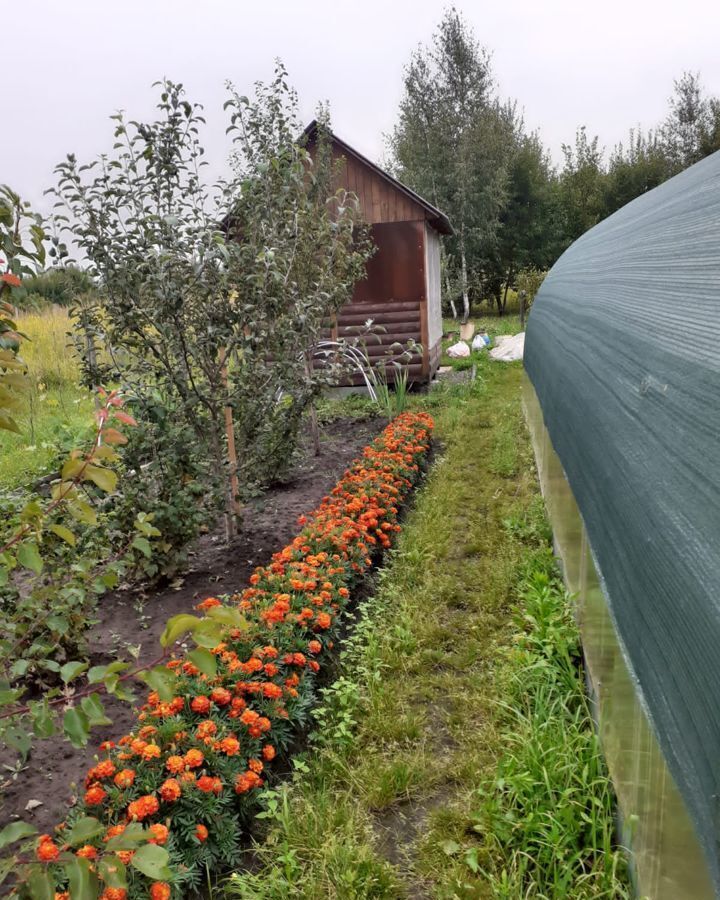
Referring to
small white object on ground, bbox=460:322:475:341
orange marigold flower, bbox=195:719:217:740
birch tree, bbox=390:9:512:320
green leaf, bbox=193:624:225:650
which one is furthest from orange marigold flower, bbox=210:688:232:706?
birch tree, bbox=390:9:512:320

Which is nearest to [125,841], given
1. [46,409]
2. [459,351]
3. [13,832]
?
[13,832]

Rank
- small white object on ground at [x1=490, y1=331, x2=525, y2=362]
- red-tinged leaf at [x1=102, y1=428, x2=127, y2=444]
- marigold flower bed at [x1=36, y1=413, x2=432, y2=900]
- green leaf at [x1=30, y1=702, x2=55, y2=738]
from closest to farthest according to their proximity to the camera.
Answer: green leaf at [x1=30, y1=702, x2=55, y2=738] → red-tinged leaf at [x1=102, y1=428, x2=127, y2=444] → marigold flower bed at [x1=36, y1=413, x2=432, y2=900] → small white object on ground at [x1=490, y1=331, x2=525, y2=362]

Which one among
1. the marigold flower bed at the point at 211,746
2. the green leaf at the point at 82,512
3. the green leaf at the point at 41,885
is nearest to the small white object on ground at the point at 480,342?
the marigold flower bed at the point at 211,746

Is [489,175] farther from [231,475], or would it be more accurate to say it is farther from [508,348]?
[231,475]

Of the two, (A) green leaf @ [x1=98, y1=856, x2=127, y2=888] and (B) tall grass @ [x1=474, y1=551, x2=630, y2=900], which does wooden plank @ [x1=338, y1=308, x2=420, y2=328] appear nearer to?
(B) tall grass @ [x1=474, y1=551, x2=630, y2=900]

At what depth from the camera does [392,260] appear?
10578mm

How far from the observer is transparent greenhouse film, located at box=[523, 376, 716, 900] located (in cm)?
129

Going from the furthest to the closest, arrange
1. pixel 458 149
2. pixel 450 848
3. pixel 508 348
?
pixel 458 149 < pixel 508 348 < pixel 450 848

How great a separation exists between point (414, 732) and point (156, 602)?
180cm

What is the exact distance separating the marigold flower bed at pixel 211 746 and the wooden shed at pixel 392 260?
7.40 metres

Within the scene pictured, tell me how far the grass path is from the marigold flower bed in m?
0.15

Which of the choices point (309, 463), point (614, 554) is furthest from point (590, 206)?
point (614, 554)

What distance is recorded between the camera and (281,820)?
2242 millimetres

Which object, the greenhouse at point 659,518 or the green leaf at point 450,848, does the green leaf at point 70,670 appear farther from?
the green leaf at point 450,848
